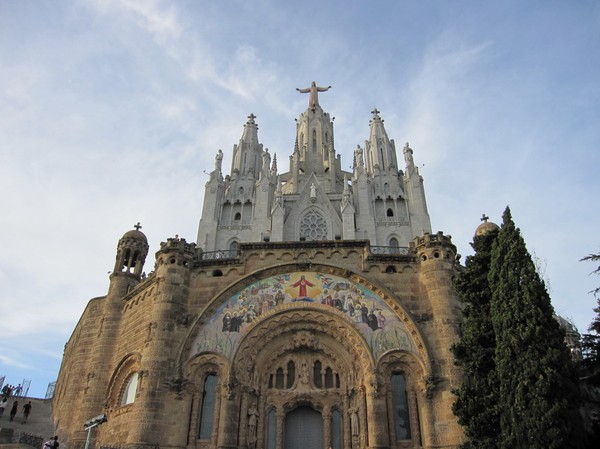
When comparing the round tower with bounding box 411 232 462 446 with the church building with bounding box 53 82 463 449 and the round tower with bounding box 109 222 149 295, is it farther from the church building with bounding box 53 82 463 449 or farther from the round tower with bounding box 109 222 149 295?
the round tower with bounding box 109 222 149 295

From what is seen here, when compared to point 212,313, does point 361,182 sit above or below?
above

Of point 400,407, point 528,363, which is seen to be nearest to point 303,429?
point 400,407

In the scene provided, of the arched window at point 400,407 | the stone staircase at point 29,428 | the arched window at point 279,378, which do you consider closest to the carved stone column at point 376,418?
the arched window at point 400,407

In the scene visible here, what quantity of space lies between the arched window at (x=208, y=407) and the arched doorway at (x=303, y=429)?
2.92m

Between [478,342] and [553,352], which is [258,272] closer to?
[478,342]

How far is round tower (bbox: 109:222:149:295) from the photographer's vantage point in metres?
24.3

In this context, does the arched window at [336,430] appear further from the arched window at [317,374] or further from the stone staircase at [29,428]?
the stone staircase at [29,428]

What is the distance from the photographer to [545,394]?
12.8 m

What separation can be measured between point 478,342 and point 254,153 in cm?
3668

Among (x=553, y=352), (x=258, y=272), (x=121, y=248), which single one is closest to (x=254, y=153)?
(x=121, y=248)

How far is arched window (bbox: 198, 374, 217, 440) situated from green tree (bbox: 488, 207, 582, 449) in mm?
10193

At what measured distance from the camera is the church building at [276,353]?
58.1 ft

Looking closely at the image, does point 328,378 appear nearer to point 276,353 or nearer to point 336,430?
point 336,430

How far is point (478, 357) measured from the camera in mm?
14945
